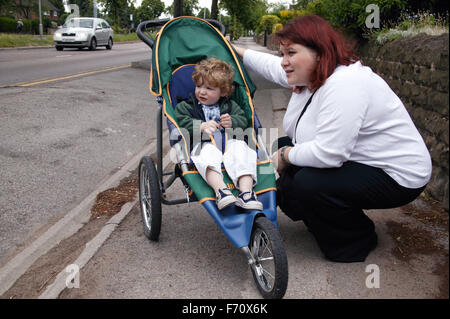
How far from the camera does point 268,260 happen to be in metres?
2.60

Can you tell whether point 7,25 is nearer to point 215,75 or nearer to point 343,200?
point 215,75

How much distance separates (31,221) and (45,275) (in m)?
1.05

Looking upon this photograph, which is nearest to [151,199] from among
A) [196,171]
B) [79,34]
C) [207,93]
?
[196,171]

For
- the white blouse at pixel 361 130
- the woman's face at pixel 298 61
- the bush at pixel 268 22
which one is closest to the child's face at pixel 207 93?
the woman's face at pixel 298 61

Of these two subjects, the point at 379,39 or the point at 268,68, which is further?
the point at 379,39

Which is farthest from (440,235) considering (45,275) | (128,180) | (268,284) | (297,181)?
(128,180)

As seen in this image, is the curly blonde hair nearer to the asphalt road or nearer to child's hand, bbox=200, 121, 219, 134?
child's hand, bbox=200, 121, 219, 134

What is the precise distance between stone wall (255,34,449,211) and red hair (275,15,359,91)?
1.30 meters

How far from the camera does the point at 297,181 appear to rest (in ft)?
9.31

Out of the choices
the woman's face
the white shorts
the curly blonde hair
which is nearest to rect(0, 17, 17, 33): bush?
the curly blonde hair

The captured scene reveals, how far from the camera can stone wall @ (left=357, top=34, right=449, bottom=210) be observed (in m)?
3.96
